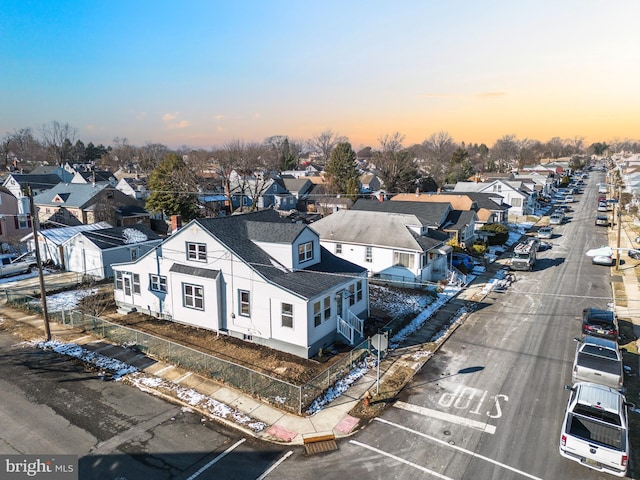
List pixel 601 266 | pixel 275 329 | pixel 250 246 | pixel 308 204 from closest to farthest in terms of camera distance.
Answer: pixel 275 329
pixel 250 246
pixel 601 266
pixel 308 204

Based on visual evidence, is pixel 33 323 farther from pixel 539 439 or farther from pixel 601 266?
pixel 601 266

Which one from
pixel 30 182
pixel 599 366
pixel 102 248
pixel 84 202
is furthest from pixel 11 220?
pixel 599 366

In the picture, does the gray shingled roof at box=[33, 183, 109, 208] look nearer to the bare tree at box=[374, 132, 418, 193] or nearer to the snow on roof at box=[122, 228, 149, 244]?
Answer: the snow on roof at box=[122, 228, 149, 244]

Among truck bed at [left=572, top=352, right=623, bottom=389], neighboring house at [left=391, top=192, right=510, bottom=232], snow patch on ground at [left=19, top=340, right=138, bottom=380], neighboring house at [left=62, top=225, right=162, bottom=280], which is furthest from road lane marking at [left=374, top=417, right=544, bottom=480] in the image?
neighboring house at [left=391, top=192, right=510, bottom=232]

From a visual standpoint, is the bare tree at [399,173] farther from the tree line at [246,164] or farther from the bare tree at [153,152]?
the bare tree at [153,152]

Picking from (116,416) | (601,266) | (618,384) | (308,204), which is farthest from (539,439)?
(308,204)
